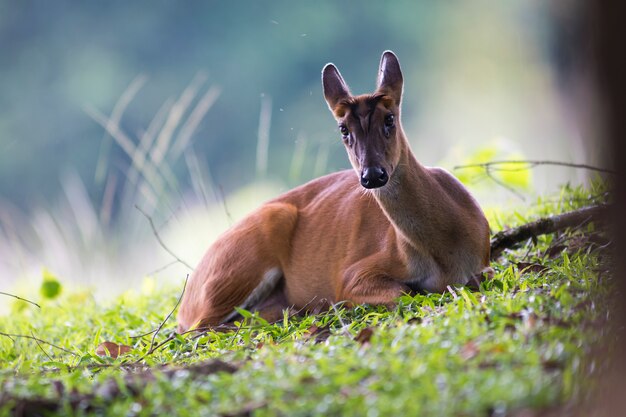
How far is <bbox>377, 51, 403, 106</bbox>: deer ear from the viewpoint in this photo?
5.44 m

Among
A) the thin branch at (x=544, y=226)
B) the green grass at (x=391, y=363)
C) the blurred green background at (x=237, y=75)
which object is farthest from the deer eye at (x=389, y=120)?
the blurred green background at (x=237, y=75)

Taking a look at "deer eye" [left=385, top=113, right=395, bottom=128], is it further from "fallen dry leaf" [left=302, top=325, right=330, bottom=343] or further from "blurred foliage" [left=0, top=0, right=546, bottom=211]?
"blurred foliage" [left=0, top=0, right=546, bottom=211]

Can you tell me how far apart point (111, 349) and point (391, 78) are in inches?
87.3

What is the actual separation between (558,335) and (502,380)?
0.47 metres

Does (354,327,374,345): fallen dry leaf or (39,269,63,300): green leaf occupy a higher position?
(354,327,374,345): fallen dry leaf

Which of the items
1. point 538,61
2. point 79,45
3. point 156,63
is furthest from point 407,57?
point 79,45

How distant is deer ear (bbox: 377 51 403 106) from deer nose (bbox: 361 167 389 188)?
68cm

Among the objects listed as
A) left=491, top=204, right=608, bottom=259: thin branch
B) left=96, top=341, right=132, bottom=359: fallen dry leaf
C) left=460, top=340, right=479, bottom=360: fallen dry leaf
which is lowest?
left=96, top=341, right=132, bottom=359: fallen dry leaf

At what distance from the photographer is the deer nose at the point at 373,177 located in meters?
4.91

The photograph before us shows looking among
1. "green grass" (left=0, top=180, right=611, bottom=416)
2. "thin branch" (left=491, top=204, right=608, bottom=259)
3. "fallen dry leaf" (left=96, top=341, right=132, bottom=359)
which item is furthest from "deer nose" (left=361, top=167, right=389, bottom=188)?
"fallen dry leaf" (left=96, top=341, right=132, bottom=359)

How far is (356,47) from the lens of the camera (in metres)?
18.3

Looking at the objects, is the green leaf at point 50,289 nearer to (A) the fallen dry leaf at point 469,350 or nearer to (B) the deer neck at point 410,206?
(B) the deer neck at point 410,206

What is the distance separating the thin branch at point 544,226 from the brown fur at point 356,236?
1.55ft

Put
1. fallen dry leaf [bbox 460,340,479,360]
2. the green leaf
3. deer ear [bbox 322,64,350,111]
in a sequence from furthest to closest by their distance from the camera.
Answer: the green leaf
deer ear [bbox 322,64,350,111]
fallen dry leaf [bbox 460,340,479,360]
